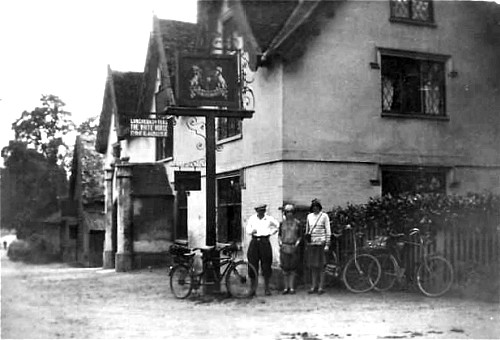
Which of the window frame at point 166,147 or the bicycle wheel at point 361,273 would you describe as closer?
the bicycle wheel at point 361,273

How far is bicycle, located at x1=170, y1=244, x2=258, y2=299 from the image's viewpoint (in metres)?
11.9

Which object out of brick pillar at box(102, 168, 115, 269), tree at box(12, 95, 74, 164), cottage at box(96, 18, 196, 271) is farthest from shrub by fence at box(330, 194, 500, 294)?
brick pillar at box(102, 168, 115, 269)

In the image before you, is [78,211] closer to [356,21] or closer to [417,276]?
[356,21]

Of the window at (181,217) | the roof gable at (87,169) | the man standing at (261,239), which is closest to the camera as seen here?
the man standing at (261,239)

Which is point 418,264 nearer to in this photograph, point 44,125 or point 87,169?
point 44,125

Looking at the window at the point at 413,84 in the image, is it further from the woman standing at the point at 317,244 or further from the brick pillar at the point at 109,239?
the brick pillar at the point at 109,239

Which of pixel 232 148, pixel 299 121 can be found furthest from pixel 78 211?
pixel 299 121

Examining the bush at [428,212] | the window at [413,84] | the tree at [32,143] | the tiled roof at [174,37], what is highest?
the tiled roof at [174,37]

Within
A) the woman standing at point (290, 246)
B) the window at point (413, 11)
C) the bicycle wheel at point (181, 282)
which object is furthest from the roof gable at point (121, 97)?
the woman standing at point (290, 246)

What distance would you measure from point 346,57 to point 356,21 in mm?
897

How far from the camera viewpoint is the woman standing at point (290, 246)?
40.7 ft

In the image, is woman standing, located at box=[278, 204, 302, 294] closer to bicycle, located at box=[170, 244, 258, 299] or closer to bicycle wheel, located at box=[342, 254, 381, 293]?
bicycle, located at box=[170, 244, 258, 299]

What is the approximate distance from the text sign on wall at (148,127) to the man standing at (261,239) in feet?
20.9

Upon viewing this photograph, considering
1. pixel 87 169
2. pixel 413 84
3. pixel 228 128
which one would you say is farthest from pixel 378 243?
pixel 87 169
